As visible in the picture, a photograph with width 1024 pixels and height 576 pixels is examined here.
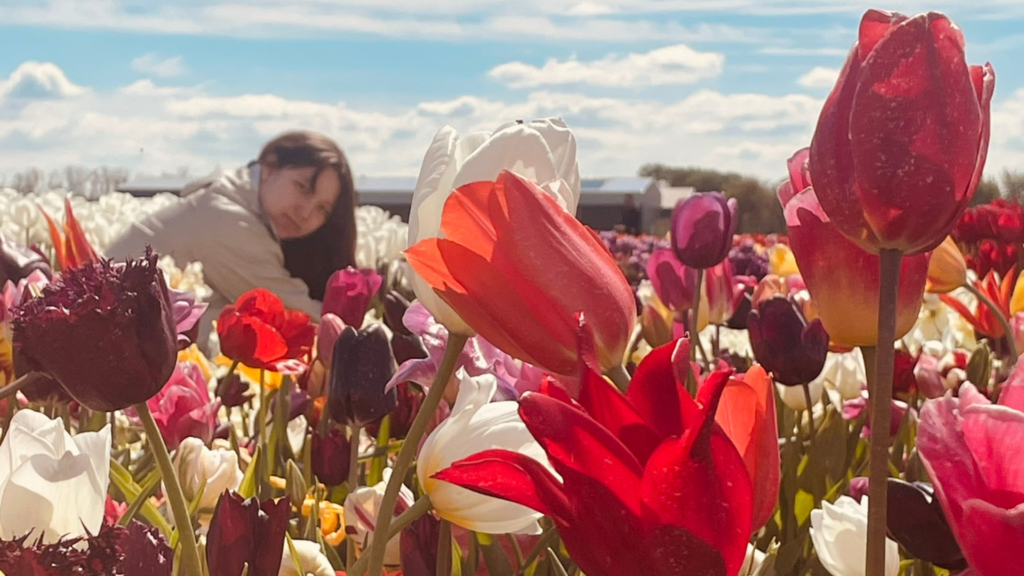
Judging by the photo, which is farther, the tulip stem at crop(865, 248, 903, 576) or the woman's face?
the woman's face

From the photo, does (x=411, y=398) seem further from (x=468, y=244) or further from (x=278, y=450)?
(x=468, y=244)

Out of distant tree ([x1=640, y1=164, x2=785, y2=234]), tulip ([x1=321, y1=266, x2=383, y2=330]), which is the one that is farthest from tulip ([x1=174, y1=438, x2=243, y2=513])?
distant tree ([x1=640, y1=164, x2=785, y2=234])

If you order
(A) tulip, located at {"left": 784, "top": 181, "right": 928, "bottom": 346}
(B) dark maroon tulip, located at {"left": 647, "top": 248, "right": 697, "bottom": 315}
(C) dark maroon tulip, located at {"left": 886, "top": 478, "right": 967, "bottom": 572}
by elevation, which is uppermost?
(A) tulip, located at {"left": 784, "top": 181, "right": 928, "bottom": 346}

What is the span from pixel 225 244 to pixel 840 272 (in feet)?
14.0

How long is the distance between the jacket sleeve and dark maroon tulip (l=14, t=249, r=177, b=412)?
4094 millimetres

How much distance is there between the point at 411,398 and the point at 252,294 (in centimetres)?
39

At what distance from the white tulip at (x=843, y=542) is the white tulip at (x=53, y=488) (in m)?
0.40

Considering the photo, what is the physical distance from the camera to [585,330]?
417mm

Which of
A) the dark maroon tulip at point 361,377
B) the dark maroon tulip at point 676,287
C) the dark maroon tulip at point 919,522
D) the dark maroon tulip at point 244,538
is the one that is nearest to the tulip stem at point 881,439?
the dark maroon tulip at point 919,522

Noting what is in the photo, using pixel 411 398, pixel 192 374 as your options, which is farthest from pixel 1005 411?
pixel 192 374

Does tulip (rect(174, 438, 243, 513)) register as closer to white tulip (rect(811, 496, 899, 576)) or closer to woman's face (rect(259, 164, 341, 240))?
white tulip (rect(811, 496, 899, 576))

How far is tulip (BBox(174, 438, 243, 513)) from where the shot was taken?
2.57 ft

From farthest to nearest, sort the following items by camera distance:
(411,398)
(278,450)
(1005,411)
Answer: (278,450) < (411,398) < (1005,411)

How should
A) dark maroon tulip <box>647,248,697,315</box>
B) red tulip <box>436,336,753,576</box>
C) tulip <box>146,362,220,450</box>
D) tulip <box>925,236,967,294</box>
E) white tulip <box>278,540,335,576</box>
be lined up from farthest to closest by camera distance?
1. dark maroon tulip <box>647,248,697,315</box>
2. tulip <box>925,236,967,294</box>
3. tulip <box>146,362,220,450</box>
4. white tulip <box>278,540,335,576</box>
5. red tulip <box>436,336,753,576</box>
